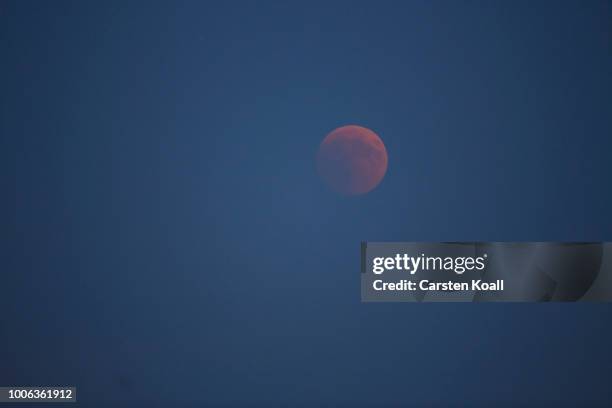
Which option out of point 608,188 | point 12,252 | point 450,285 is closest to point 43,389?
point 12,252

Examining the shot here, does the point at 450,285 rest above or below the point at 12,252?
below

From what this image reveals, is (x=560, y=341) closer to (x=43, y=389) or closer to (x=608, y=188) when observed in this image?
(x=608, y=188)

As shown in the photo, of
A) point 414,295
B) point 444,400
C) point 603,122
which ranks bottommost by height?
point 444,400

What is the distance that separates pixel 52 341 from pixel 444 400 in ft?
8.56

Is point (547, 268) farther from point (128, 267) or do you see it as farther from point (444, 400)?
point (128, 267)

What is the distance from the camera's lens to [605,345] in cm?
390

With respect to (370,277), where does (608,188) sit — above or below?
above

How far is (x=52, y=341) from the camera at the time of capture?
3.93 m

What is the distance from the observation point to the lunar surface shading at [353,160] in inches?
156

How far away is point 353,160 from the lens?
4.02 metres

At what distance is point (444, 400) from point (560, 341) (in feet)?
2.80

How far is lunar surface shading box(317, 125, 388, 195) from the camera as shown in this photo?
3.95 meters

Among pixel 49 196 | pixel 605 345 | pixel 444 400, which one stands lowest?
pixel 444 400

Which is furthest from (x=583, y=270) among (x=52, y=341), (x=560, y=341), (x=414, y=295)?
(x=52, y=341)
